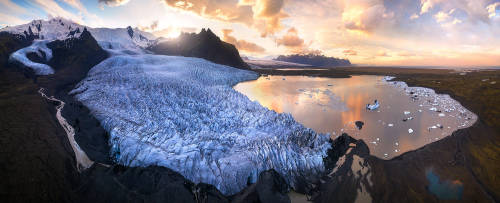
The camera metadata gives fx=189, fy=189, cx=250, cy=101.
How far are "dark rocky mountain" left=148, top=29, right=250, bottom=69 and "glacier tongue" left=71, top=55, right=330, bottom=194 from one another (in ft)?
118

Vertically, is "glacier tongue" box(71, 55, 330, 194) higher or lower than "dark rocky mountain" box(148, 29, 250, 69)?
lower

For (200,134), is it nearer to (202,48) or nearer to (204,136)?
(204,136)

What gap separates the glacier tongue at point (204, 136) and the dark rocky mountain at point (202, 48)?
36.0 m

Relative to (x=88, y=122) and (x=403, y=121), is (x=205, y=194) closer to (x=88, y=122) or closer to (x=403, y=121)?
(x=88, y=122)

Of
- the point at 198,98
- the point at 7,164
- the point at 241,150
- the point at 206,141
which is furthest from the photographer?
the point at 198,98

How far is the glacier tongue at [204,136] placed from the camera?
5879 millimetres

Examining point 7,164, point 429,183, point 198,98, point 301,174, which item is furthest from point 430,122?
point 7,164

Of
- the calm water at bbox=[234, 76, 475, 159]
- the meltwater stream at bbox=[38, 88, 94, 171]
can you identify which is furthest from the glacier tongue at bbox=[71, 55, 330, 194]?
the calm water at bbox=[234, 76, 475, 159]

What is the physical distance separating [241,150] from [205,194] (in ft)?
6.42

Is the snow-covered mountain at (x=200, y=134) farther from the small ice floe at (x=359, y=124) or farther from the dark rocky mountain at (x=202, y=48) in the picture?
the dark rocky mountain at (x=202, y=48)

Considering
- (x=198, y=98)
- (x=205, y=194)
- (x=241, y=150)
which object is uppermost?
(x=198, y=98)

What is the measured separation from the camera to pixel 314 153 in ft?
22.2

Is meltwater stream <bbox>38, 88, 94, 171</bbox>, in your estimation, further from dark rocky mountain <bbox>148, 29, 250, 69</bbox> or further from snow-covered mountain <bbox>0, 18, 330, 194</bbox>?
dark rocky mountain <bbox>148, 29, 250, 69</bbox>

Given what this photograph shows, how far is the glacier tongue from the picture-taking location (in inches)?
231
